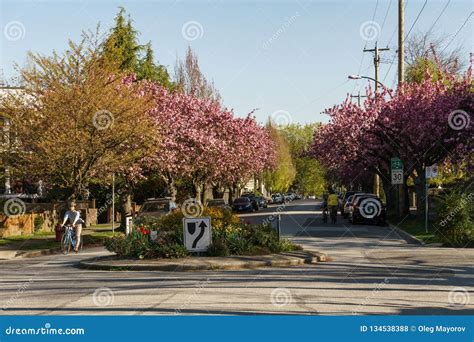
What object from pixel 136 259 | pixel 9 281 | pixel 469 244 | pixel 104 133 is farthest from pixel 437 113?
pixel 9 281

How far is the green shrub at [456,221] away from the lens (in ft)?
80.4

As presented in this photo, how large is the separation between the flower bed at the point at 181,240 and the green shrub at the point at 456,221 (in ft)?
21.6

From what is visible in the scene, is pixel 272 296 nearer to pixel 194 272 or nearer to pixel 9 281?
pixel 194 272

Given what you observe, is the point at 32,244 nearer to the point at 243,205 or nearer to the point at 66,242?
the point at 66,242

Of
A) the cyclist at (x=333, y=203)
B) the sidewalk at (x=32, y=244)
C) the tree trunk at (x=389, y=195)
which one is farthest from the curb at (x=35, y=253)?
the tree trunk at (x=389, y=195)

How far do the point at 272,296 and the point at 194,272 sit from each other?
539 centimetres

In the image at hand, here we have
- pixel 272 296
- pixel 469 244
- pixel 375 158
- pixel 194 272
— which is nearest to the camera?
pixel 272 296

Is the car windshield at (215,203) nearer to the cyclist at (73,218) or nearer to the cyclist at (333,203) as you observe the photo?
the cyclist at (333,203)

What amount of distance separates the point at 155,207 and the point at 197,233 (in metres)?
13.5

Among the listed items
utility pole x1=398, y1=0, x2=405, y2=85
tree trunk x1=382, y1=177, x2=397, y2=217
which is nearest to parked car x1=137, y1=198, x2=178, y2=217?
utility pole x1=398, y1=0, x2=405, y2=85

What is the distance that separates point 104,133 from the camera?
1233 inches

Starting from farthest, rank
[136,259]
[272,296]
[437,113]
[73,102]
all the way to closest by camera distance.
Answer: [437,113] → [73,102] → [136,259] → [272,296]

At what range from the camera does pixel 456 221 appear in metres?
24.7

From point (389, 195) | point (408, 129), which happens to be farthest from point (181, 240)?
point (389, 195)
